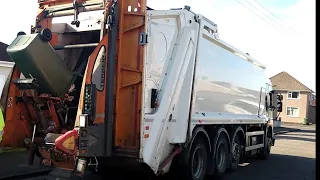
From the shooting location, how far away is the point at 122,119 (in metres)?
5.50

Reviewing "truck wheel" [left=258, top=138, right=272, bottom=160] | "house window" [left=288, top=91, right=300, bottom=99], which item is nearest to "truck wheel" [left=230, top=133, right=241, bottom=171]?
"truck wheel" [left=258, top=138, right=272, bottom=160]

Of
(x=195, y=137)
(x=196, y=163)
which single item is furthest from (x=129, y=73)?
(x=196, y=163)

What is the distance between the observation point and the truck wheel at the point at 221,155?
25.3ft

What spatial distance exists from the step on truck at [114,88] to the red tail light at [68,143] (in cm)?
1

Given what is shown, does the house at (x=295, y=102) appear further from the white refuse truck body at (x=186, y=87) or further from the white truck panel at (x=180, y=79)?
the white truck panel at (x=180, y=79)

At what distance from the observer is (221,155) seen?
8.07m

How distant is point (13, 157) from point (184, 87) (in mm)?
5075

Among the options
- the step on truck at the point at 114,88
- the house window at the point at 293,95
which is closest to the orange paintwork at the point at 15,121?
the step on truck at the point at 114,88

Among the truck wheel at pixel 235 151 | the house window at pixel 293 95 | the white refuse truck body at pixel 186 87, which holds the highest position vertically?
the house window at pixel 293 95

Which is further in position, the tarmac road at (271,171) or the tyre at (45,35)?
the tarmac road at (271,171)

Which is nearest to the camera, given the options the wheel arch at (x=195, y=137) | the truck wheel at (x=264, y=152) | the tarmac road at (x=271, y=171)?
the wheel arch at (x=195, y=137)

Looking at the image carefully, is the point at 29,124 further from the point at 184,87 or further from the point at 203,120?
the point at 203,120

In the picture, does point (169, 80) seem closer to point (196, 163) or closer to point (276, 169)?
point (196, 163)

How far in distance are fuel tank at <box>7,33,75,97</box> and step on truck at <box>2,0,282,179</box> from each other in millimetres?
15
